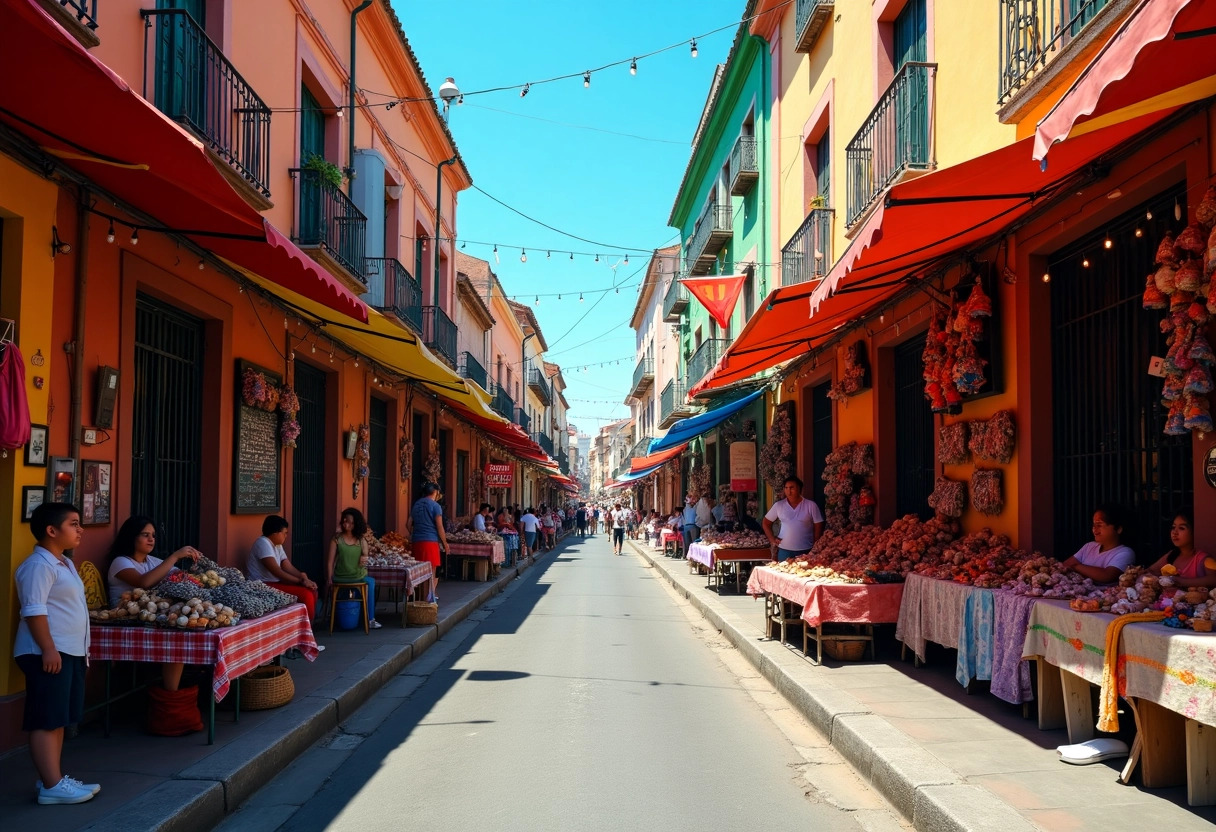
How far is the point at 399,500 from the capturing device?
1684 centimetres

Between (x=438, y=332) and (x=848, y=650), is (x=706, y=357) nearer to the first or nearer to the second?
(x=438, y=332)

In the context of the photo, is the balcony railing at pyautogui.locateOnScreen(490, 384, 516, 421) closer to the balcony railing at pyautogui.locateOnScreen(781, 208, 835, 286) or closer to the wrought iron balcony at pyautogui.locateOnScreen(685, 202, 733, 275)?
the wrought iron balcony at pyautogui.locateOnScreen(685, 202, 733, 275)

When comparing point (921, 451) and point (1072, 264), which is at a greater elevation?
point (1072, 264)

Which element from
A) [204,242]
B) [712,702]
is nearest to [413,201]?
[204,242]

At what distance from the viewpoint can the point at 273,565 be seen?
9.32 meters

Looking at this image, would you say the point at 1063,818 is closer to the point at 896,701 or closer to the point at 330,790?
the point at 896,701

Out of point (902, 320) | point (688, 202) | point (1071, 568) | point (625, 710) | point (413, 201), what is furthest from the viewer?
point (688, 202)

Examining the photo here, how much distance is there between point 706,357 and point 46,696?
1912 cm

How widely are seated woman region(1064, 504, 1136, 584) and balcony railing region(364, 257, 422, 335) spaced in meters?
9.69

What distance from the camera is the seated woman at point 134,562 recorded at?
650 centimetres

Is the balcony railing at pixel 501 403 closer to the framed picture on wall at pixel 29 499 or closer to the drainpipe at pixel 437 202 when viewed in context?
the drainpipe at pixel 437 202

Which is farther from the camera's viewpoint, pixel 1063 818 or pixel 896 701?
pixel 896 701

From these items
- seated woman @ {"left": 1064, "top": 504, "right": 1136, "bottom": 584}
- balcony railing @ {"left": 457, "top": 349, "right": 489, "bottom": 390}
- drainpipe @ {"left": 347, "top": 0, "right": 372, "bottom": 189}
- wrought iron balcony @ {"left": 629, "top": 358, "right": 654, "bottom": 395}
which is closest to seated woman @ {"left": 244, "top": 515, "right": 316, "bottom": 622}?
drainpipe @ {"left": 347, "top": 0, "right": 372, "bottom": 189}

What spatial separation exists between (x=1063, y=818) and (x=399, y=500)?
45.3ft
